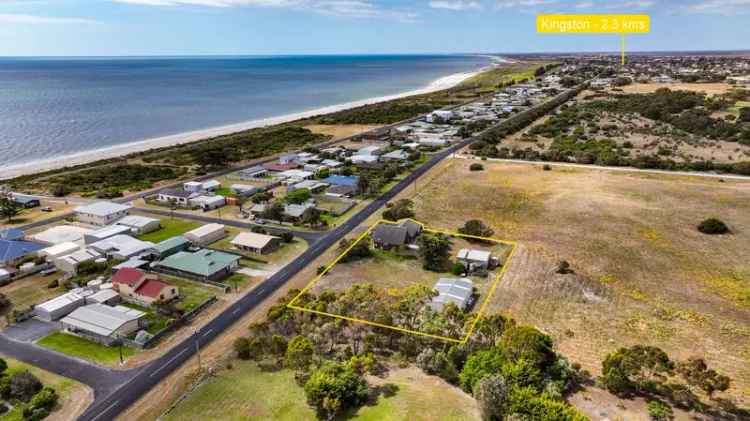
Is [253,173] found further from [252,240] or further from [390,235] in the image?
[390,235]

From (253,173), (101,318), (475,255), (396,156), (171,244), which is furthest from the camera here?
(396,156)

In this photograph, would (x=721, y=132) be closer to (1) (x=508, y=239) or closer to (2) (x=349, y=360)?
(1) (x=508, y=239)

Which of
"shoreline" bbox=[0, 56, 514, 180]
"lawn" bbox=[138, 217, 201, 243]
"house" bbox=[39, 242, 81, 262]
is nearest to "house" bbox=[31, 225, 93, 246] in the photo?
"house" bbox=[39, 242, 81, 262]

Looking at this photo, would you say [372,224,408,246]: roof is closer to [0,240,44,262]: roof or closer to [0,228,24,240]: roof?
[0,240,44,262]: roof

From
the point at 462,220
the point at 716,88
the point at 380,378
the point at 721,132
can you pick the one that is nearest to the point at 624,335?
the point at 380,378

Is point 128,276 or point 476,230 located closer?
point 128,276

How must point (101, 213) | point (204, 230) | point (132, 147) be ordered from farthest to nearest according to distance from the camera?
point (132, 147), point (101, 213), point (204, 230)

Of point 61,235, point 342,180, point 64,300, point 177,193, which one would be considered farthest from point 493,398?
point 177,193
